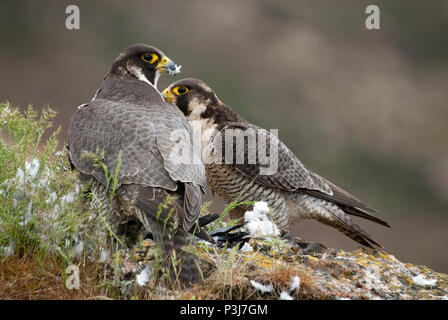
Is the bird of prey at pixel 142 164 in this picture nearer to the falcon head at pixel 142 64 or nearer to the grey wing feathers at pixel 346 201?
the falcon head at pixel 142 64

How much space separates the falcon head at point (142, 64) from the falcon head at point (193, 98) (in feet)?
2.26

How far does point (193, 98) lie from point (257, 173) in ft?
2.78

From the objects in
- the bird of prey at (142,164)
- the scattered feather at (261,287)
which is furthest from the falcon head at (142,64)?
the scattered feather at (261,287)

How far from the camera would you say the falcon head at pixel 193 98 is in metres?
4.17

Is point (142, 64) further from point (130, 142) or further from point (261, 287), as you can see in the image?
point (261, 287)

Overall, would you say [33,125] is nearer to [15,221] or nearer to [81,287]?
[15,221]

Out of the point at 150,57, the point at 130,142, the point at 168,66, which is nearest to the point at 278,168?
the point at 168,66

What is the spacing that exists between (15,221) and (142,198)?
1.80ft

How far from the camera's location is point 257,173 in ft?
12.7

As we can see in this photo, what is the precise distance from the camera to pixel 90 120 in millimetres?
2818

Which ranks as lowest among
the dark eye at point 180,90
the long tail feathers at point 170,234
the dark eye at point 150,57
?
the long tail feathers at point 170,234

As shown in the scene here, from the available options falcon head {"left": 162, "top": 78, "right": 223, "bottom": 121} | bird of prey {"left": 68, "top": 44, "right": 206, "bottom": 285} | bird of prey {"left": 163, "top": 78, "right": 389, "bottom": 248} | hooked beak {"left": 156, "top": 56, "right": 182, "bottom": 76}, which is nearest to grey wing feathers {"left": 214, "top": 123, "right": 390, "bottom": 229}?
bird of prey {"left": 163, "top": 78, "right": 389, "bottom": 248}

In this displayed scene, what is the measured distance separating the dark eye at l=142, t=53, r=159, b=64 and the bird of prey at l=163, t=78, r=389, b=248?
723mm

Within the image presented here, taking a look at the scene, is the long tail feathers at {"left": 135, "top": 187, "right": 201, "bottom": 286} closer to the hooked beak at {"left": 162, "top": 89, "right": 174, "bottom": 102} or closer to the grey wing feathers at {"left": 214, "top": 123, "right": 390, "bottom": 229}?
the grey wing feathers at {"left": 214, "top": 123, "right": 390, "bottom": 229}
